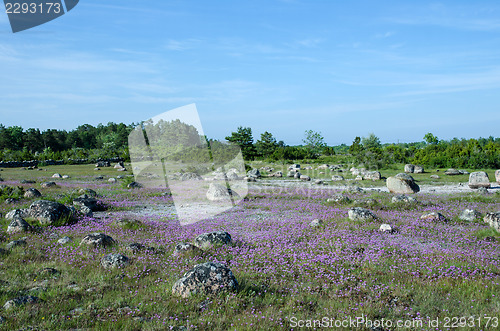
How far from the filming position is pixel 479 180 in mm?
26562

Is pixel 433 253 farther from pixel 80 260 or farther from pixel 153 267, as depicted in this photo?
pixel 80 260

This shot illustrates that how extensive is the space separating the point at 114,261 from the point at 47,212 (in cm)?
680

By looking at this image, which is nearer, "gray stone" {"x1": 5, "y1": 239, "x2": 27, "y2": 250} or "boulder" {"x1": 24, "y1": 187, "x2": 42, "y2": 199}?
"gray stone" {"x1": 5, "y1": 239, "x2": 27, "y2": 250}

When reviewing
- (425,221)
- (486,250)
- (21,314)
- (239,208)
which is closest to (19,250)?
(21,314)

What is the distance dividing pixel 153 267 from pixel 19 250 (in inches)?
157

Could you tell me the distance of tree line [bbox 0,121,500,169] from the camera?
4250 centimetres

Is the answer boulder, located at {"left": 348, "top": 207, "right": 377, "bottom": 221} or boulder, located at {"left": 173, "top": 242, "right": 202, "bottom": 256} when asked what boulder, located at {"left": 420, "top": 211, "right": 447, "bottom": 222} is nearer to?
boulder, located at {"left": 348, "top": 207, "right": 377, "bottom": 221}

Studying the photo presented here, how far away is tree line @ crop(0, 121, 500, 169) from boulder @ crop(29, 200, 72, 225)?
28.2ft

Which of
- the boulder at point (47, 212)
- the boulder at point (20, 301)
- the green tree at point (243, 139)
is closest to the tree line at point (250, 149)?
the green tree at point (243, 139)

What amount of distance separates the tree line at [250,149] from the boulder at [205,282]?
14.0 metres

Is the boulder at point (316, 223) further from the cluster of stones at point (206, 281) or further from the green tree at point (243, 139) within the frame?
the green tree at point (243, 139)

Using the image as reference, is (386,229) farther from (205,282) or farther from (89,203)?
(89,203)

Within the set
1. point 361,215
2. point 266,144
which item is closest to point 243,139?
point 266,144

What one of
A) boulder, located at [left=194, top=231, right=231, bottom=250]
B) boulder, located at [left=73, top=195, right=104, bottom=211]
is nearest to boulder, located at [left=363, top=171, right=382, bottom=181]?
boulder, located at [left=73, top=195, right=104, bottom=211]
